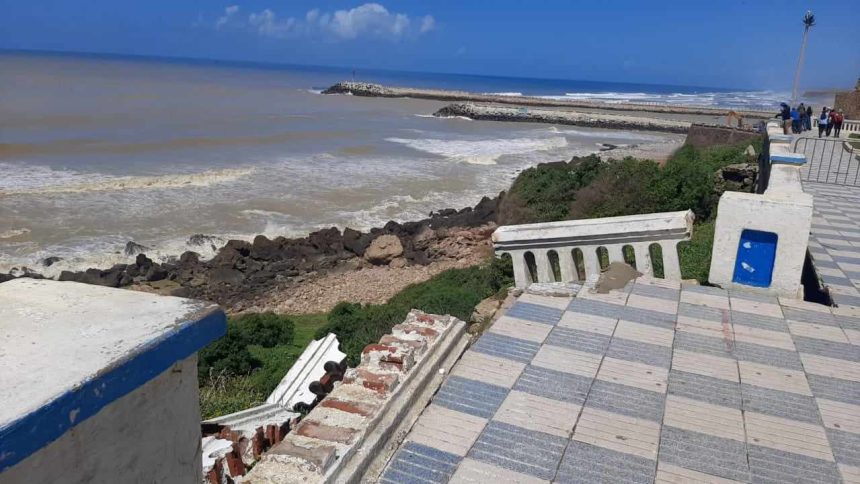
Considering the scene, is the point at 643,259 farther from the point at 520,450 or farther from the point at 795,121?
the point at 795,121

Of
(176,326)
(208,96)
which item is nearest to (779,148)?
(176,326)

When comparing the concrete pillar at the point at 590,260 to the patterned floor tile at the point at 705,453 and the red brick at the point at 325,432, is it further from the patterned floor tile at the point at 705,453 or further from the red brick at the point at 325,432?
the red brick at the point at 325,432

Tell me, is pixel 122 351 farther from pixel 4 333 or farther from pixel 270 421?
pixel 270 421

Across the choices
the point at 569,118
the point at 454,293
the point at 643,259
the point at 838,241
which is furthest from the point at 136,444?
the point at 569,118

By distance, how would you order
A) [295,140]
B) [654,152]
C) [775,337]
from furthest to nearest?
[295,140]
[654,152]
[775,337]

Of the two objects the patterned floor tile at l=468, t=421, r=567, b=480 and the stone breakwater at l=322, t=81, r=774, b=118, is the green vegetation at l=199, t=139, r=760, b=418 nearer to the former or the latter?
the patterned floor tile at l=468, t=421, r=567, b=480

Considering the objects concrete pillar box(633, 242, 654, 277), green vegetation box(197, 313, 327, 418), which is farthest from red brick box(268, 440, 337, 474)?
concrete pillar box(633, 242, 654, 277)
